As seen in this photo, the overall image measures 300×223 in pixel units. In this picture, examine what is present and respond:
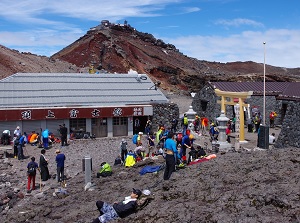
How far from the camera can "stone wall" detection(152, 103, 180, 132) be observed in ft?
91.3

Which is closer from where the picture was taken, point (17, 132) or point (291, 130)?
point (291, 130)

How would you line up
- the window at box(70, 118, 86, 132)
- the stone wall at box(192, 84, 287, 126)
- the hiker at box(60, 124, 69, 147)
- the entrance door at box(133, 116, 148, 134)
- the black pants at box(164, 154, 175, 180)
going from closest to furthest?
the black pants at box(164, 154, 175, 180)
the hiker at box(60, 124, 69, 147)
the window at box(70, 118, 86, 132)
the entrance door at box(133, 116, 148, 134)
the stone wall at box(192, 84, 287, 126)

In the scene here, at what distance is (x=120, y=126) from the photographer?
27031 mm

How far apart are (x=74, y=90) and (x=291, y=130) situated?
15319 mm

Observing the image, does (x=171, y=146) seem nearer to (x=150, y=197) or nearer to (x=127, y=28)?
(x=150, y=197)

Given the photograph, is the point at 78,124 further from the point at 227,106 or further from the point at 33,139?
the point at 227,106

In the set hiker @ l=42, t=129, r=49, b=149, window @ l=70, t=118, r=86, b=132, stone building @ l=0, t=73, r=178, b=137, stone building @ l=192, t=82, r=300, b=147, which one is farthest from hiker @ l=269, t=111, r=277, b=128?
hiker @ l=42, t=129, r=49, b=149

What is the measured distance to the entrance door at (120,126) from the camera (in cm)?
2692

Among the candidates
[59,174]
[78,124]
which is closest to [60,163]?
[59,174]

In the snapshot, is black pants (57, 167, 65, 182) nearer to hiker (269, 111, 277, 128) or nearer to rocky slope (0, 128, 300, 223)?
rocky slope (0, 128, 300, 223)

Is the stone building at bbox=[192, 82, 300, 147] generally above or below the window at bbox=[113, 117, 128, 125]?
above

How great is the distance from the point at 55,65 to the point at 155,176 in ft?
136

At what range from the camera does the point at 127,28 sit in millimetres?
82562

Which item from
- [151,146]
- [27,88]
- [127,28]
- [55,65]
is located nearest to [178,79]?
[55,65]
